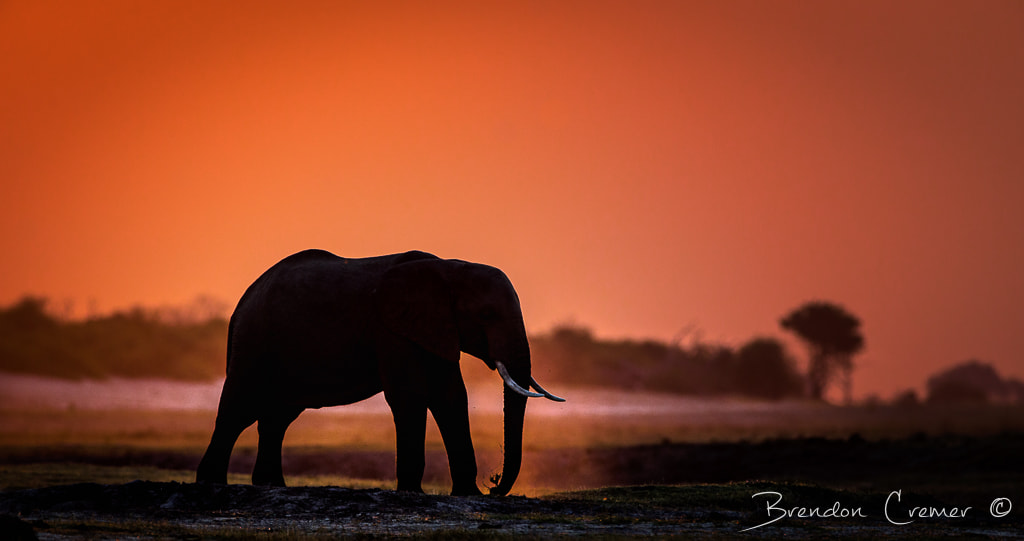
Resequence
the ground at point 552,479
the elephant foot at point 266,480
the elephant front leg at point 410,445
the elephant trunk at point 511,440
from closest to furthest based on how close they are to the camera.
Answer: the ground at point 552,479 < the elephant trunk at point 511,440 < the elephant front leg at point 410,445 < the elephant foot at point 266,480

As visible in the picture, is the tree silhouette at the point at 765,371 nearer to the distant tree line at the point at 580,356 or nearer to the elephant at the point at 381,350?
the distant tree line at the point at 580,356

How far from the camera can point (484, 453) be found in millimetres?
41562

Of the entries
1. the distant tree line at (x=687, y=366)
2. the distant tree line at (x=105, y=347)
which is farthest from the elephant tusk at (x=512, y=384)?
the distant tree line at (x=687, y=366)

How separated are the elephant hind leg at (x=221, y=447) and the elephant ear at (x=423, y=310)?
3.70 meters

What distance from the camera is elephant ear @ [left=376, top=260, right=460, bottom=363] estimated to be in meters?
21.5

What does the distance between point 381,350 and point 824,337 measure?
79.6 metres

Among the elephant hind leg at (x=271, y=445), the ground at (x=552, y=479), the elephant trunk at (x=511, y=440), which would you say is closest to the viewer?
the ground at (x=552, y=479)

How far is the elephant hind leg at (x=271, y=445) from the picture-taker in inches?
929

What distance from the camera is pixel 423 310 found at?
21578 millimetres

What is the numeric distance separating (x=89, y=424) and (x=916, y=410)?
53948 mm

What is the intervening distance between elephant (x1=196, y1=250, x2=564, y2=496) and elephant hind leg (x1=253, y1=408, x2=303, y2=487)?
0.06 ft

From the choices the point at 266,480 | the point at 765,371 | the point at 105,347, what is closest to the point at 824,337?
the point at 765,371

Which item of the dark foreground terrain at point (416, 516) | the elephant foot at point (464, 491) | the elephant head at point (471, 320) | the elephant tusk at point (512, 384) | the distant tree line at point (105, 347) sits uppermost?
the distant tree line at point (105, 347)

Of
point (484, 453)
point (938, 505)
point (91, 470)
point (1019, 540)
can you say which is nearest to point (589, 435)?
point (484, 453)
